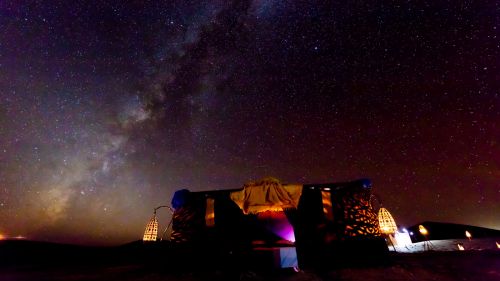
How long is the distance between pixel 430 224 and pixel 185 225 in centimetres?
2249

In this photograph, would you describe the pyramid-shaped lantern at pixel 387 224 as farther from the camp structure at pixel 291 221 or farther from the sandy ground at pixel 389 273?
the camp structure at pixel 291 221

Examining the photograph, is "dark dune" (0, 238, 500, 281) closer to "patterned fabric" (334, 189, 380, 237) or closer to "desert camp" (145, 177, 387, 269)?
"desert camp" (145, 177, 387, 269)

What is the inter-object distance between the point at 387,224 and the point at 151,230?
35.2 feet

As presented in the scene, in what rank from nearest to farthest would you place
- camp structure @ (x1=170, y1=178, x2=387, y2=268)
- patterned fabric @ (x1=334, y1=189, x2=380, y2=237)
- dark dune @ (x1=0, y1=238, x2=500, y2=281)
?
dark dune @ (x1=0, y1=238, x2=500, y2=281), camp structure @ (x1=170, y1=178, x2=387, y2=268), patterned fabric @ (x1=334, y1=189, x2=380, y2=237)

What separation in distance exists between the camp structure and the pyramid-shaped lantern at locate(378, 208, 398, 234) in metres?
2.46

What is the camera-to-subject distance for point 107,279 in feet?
22.2

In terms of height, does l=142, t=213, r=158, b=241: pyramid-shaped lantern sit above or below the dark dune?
above

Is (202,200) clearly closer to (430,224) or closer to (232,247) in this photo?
(232,247)

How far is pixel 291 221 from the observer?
839 cm

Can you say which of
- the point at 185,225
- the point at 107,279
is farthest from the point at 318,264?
the point at 107,279

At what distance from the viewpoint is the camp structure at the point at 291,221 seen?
7.74 metres

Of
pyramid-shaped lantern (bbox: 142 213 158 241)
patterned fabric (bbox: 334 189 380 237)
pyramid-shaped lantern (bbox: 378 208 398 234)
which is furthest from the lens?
pyramid-shaped lantern (bbox: 142 213 158 241)

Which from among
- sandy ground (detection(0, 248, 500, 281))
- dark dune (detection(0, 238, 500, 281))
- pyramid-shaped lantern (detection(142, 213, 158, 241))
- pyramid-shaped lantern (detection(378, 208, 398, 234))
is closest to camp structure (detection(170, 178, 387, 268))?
dark dune (detection(0, 238, 500, 281))

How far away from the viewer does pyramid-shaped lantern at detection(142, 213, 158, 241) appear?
35.5 feet
